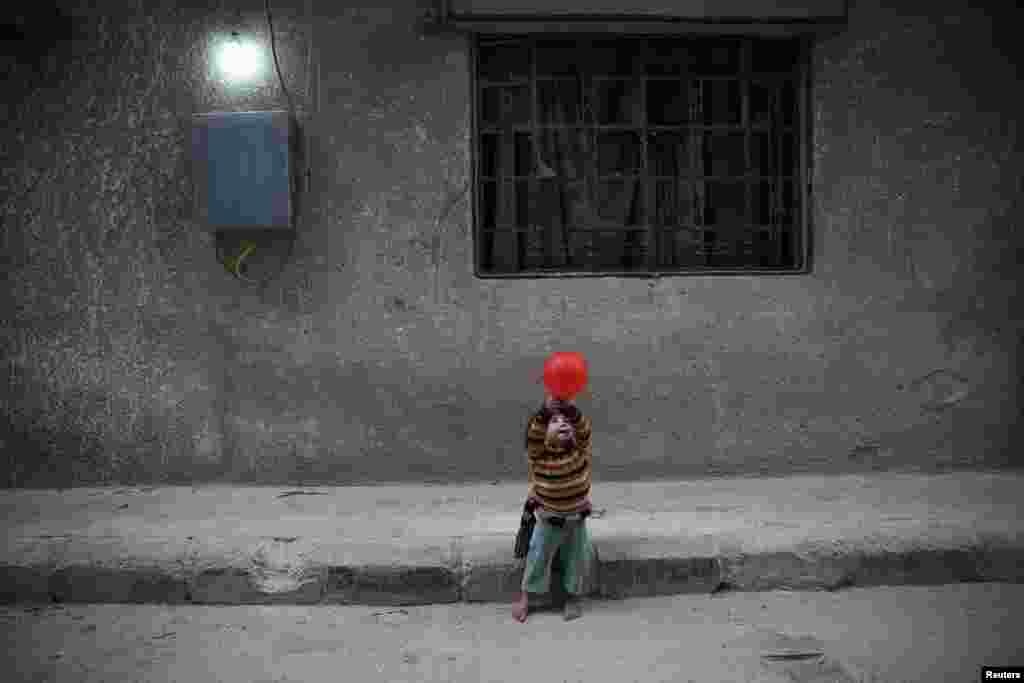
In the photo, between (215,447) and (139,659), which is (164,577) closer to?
(139,659)

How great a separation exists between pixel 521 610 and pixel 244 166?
10.7ft

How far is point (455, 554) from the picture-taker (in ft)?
13.0

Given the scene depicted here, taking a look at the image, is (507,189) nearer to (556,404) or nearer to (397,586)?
(556,404)

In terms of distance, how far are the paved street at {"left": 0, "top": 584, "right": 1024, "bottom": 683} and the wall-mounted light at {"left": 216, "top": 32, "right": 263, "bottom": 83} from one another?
3.38 meters

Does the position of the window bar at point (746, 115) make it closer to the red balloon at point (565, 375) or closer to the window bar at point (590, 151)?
the window bar at point (590, 151)

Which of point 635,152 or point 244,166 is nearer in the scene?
point 244,166

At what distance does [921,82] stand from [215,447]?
5.49 m

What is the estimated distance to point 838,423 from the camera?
5.43m

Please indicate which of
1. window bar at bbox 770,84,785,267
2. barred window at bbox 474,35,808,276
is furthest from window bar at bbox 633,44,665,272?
window bar at bbox 770,84,785,267

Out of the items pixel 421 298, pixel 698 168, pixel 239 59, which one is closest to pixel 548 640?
pixel 421 298

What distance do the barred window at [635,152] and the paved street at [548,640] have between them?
243cm

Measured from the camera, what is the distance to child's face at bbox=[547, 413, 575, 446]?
11.1 ft

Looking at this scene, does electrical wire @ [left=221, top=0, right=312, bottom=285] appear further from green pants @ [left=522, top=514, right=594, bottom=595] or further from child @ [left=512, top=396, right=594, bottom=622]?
green pants @ [left=522, top=514, right=594, bottom=595]

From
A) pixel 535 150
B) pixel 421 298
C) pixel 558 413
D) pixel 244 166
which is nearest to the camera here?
pixel 558 413
